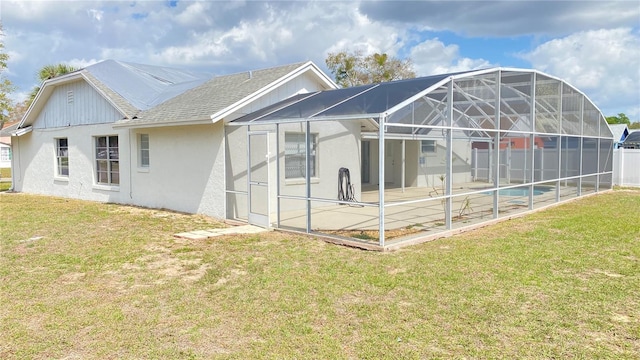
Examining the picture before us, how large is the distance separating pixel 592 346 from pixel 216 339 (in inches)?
132

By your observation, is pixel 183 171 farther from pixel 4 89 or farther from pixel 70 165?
pixel 4 89

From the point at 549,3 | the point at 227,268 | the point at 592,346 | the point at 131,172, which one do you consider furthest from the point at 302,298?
the point at 549,3

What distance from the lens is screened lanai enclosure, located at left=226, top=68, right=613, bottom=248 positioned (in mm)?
8703

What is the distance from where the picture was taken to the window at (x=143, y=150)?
13.5 m

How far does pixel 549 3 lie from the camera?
1220 cm

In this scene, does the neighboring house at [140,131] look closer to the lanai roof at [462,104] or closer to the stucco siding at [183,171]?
the stucco siding at [183,171]

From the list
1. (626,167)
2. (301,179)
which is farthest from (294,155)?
(626,167)

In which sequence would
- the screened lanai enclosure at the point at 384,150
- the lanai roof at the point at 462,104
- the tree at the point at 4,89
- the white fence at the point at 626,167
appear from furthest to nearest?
the tree at the point at 4,89 → the white fence at the point at 626,167 → the screened lanai enclosure at the point at 384,150 → the lanai roof at the point at 462,104

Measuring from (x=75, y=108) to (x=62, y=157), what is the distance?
2.14 meters

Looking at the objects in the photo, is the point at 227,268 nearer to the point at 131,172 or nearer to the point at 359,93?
the point at 359,93

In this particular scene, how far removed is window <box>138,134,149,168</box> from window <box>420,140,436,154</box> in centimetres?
1175

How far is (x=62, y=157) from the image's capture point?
16.8 meters

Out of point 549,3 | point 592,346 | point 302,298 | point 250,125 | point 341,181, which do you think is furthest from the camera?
point 341,181

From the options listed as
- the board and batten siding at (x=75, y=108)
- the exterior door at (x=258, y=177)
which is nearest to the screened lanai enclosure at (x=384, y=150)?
the exterior door at (x=258, y=177)
